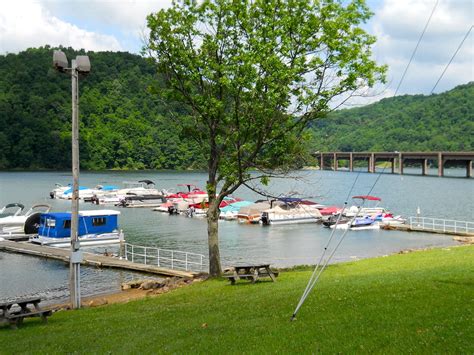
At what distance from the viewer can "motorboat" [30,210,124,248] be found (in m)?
40.6

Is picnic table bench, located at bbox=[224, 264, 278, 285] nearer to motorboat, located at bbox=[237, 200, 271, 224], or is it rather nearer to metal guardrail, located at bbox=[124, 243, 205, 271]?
metal guardrail, located at bbox=[124, 243, 205, 271]

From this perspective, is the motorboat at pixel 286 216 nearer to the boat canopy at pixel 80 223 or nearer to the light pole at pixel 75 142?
the boat canopy at pixel 80 223

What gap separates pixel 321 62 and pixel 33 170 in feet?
597

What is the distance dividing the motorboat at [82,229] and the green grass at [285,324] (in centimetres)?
2461

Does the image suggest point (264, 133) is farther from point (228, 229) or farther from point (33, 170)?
point (33, 170)

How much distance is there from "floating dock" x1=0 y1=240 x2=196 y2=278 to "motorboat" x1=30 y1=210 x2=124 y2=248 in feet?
6.50

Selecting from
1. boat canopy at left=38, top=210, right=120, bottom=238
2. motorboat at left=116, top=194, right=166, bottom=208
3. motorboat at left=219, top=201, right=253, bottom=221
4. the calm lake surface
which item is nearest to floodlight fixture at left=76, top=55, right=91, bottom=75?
the calm lake surface

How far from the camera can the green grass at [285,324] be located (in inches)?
366

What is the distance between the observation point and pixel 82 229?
42.3 metres

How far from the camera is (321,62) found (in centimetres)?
2000

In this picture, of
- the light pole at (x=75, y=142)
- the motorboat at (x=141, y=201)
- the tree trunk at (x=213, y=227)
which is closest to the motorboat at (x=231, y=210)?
the motorboat at (x=141, y=201)

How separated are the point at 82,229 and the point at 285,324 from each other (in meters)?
34.2

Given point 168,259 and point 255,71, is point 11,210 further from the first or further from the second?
point 255,71

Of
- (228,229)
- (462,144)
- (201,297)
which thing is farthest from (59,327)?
(462,144)
